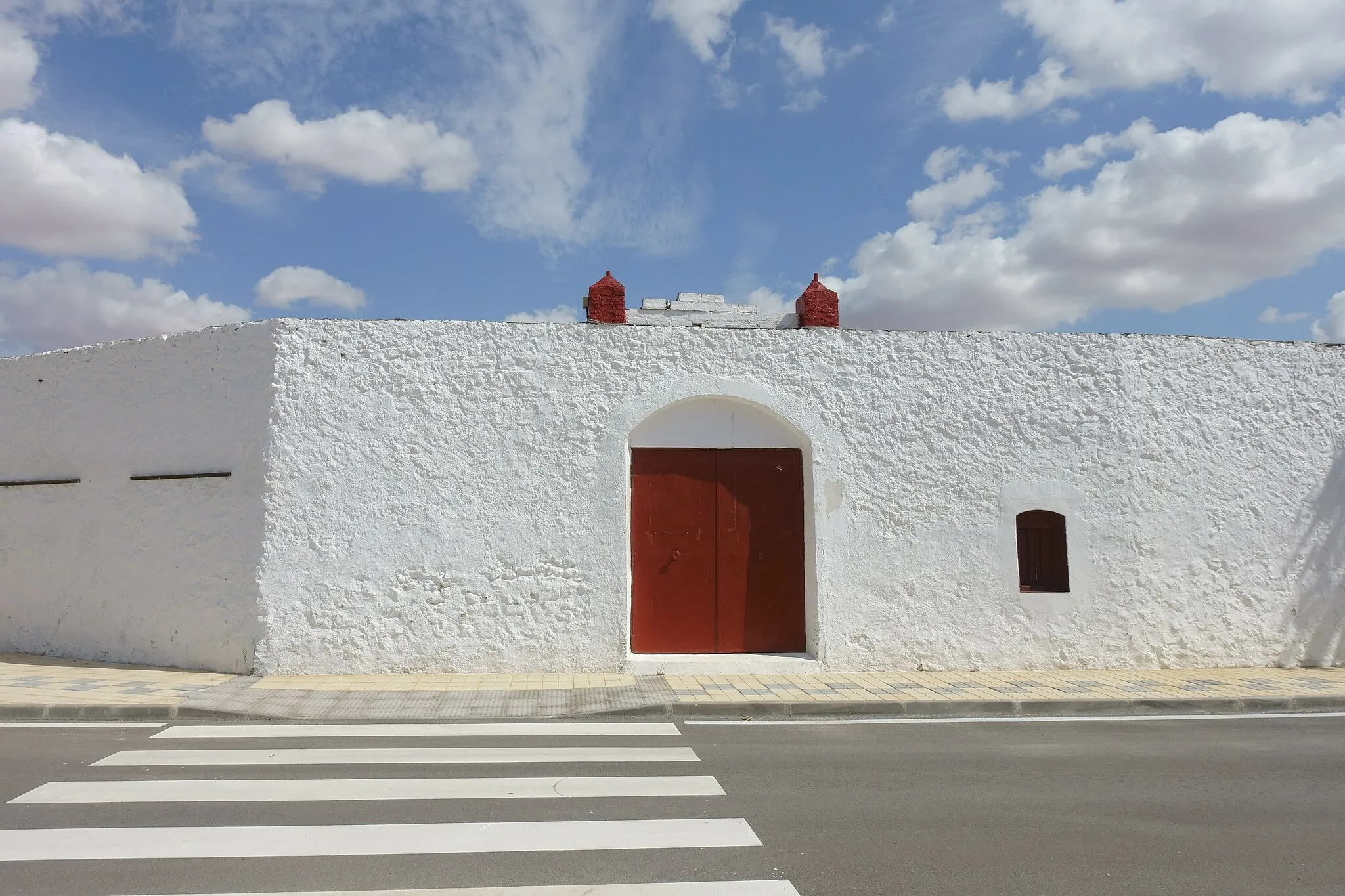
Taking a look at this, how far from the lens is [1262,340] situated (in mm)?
11102

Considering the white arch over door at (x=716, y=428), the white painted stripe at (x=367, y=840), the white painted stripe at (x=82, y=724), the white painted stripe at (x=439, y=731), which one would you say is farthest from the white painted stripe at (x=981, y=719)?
the white painted stripe at (x=82, y=724)

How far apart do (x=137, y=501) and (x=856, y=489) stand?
8.10 m

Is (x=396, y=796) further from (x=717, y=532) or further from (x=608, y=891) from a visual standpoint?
(x=717, y=532)

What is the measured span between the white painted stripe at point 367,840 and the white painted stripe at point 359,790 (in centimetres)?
53

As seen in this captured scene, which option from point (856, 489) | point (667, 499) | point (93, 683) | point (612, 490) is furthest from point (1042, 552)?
point (93, 683)

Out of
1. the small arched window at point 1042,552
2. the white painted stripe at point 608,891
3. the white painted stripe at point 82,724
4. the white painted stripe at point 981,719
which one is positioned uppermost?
the small arched window at point 1042,552

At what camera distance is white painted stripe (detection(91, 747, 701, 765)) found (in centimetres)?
614

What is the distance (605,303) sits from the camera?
10594 millimetres

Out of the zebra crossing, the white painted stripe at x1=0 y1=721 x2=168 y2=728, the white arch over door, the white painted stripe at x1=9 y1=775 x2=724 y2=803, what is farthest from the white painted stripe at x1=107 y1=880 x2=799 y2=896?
the white arch over door

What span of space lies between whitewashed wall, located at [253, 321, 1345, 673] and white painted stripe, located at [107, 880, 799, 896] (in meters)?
5.81

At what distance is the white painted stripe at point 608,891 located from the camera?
3891 millimetres

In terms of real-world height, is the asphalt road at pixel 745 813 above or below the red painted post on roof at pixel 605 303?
below

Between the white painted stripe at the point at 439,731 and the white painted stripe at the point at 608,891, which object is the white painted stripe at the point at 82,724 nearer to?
the white painted stripe at the point at 439,731

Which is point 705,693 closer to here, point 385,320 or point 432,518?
point 432,518
